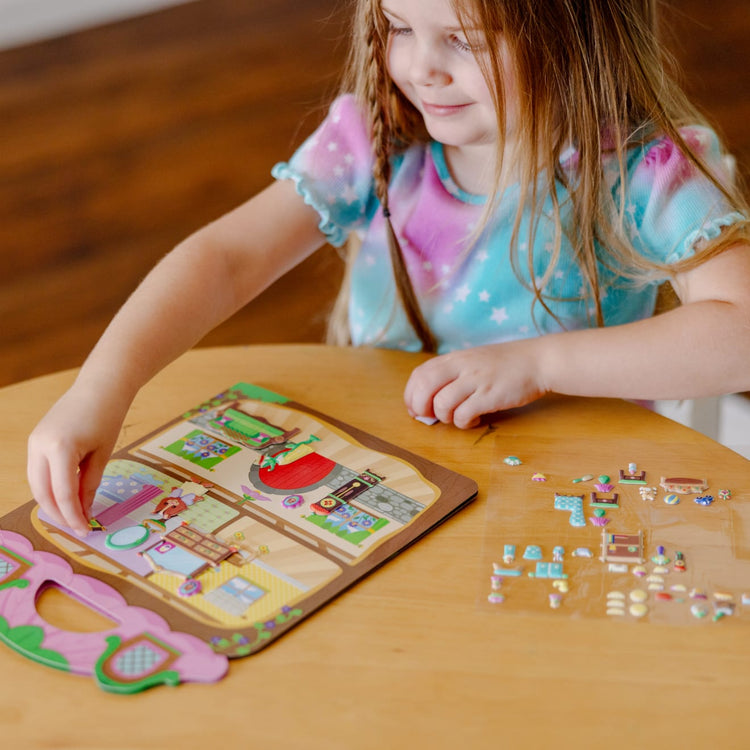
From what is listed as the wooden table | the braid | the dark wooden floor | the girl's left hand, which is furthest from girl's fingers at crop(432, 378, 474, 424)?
the dark wooden floor

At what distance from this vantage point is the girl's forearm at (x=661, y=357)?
798mm

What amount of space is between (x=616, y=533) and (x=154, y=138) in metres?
2.03

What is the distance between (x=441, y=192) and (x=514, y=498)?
399 mm

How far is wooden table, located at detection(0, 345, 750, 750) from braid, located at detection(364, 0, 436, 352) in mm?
388

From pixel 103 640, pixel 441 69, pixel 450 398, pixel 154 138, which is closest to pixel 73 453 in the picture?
pixel 103 640

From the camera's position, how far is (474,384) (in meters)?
0.79

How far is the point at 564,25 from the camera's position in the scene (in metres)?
0.81

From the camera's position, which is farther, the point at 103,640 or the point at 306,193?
A: the point at 306,193

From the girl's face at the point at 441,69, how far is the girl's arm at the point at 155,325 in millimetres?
168

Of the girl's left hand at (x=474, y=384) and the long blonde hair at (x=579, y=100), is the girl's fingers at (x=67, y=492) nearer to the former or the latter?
the girl's left hand at (x=474, y=384)

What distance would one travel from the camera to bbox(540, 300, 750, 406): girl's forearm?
31.4 inches

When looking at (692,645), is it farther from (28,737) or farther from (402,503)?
(28,737)

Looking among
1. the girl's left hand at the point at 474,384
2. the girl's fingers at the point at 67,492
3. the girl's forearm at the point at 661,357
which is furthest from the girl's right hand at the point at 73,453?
the girl's forearm at the point at 661,357

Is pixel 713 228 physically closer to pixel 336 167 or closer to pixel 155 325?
pixel 336 167
